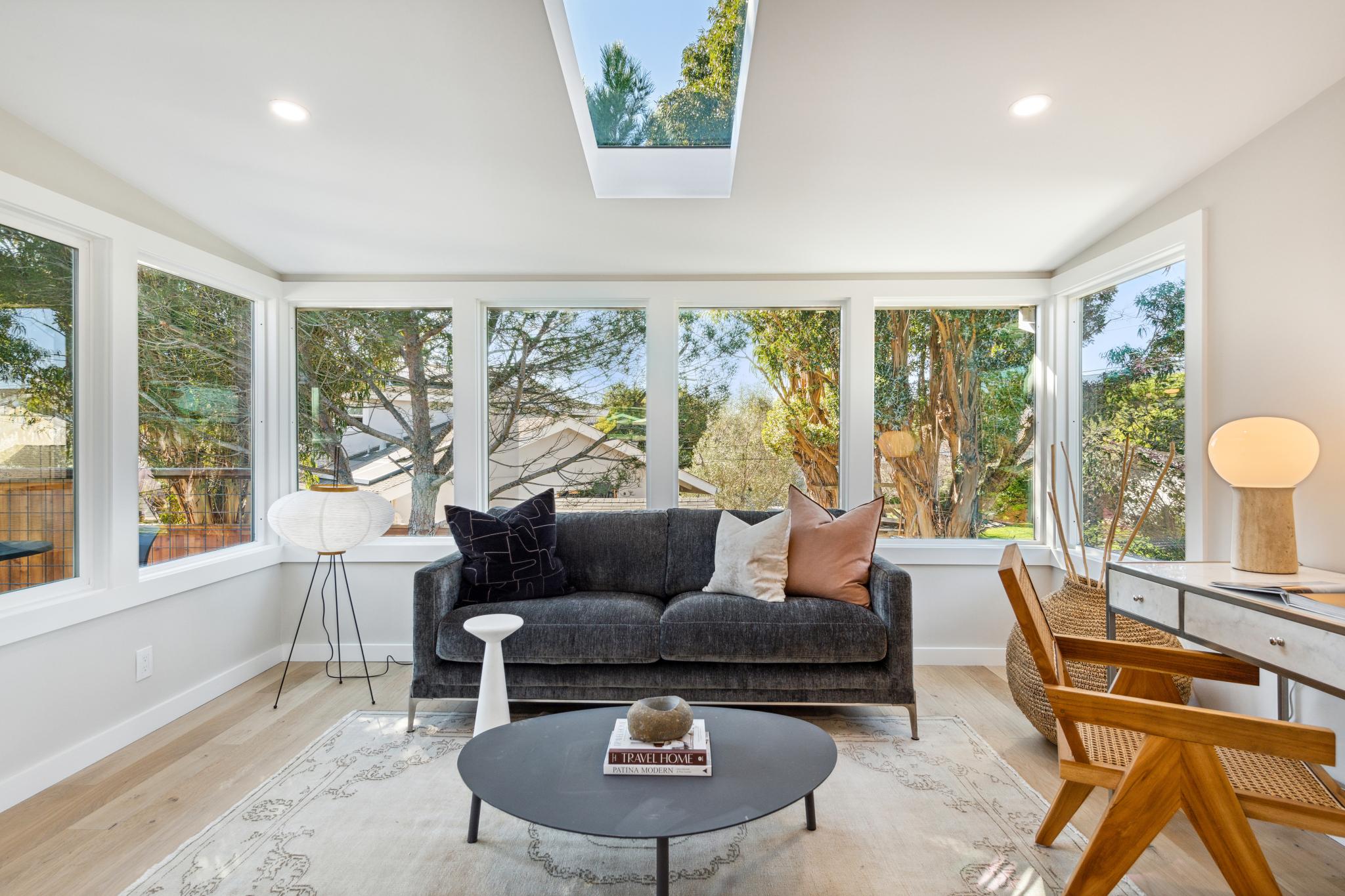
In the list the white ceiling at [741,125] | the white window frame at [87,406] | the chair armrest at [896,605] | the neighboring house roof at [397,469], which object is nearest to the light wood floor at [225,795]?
the chair armrest at [896,605]

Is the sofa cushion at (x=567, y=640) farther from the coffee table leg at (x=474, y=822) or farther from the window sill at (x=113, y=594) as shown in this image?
the window sill at (x=113, y=594)

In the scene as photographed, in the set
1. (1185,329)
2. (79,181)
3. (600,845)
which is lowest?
(600,845)

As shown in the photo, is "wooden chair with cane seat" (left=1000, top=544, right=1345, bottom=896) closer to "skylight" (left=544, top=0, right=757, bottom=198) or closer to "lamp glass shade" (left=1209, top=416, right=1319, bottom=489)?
"lamp glass shade" (left=1209, top=416, right=1319, bottom=489)

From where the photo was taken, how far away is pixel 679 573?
11.4 feet

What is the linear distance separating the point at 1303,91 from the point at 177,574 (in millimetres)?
4554

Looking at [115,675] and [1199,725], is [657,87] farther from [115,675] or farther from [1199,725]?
[115,675]

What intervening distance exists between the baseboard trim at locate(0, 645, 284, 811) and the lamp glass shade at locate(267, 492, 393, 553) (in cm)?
80

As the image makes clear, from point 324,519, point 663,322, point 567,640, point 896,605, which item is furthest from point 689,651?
point 663,322

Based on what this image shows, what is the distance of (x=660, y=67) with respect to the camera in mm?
2785

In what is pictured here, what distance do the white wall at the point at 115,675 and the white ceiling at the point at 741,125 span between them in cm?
180

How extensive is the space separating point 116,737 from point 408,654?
134 centimetres

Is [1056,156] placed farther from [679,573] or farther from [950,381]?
[679,573]

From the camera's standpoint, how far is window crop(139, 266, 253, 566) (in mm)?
3076

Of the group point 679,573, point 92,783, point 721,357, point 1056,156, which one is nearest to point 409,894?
point 92,783
